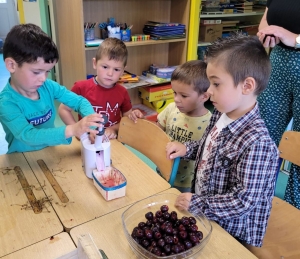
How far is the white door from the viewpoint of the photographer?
6707 mm

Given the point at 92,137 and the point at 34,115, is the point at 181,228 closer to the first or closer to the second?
the point at 92,137

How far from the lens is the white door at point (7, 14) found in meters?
6.71

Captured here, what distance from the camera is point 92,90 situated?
1.76m

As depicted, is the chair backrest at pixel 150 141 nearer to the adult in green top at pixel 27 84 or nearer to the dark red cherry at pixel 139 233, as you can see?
the adult in green top at pixel 27 84

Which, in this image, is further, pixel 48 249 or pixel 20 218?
pixel 20 218

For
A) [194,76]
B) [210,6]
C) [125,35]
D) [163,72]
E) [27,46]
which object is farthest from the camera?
[210,6]

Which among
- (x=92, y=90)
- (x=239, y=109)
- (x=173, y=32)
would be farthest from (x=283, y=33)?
(x=173, y=32)

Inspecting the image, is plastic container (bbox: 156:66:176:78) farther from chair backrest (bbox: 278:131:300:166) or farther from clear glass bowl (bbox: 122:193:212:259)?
clear glass bowl (bbox: 122:193:212:259)

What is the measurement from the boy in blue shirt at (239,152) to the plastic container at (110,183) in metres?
0.19

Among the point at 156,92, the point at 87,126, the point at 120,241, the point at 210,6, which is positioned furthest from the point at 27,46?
the point at 210,6

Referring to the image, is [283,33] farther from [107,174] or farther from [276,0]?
[107,174]

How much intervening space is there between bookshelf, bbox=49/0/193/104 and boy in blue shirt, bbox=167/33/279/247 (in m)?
1.72

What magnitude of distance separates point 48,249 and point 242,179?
1.92ft

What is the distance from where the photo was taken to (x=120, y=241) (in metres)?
0.81
